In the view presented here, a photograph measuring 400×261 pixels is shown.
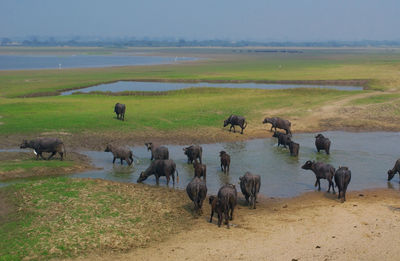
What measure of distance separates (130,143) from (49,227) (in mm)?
14964

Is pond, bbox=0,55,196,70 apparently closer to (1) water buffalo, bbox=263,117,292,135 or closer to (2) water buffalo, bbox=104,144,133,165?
(1) water buffalo, bbox=263,117,292,135

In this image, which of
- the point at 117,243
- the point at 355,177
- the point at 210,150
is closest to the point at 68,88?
the point at 210,150

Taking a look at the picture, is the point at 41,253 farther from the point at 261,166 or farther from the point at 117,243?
the point at 261,166

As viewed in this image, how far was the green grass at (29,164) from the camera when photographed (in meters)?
22.0

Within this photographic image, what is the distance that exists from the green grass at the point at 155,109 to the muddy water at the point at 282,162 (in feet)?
18.1

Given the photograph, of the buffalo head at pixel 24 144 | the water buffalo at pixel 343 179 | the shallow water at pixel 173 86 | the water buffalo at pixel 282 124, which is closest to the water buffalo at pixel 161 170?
the water buffalo at pixel 343 179

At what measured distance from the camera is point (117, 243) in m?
13.7

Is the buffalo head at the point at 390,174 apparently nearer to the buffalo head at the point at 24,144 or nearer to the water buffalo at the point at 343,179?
the water buffalo at the point at 343,179

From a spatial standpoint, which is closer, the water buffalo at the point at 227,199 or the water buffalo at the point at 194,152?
the water buffalo at the point at 227,199

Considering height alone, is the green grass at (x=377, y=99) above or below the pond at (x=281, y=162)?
above

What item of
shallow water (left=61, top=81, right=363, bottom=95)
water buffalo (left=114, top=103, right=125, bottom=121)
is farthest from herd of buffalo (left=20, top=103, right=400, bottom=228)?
shallow water (left=61, top=81, right=363, bottom=95)

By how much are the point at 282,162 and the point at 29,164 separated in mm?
12631

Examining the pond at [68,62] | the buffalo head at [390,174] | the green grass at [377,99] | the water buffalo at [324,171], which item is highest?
the green grass at [377,99]

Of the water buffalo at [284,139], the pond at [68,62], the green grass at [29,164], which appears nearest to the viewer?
the green grass at [29,164]
